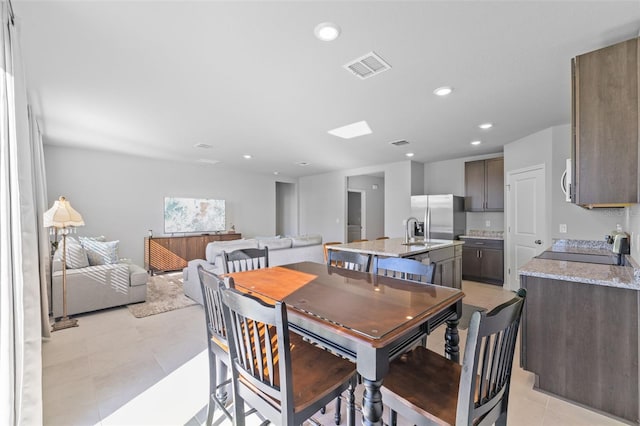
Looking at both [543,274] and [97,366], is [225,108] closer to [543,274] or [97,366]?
[97,366]

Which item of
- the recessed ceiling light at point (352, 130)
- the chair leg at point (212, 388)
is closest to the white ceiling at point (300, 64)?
the recessed ceiling light at point (352, 130)

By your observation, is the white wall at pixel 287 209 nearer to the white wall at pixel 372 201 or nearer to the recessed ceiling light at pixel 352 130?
the white wall at pixel 372 201

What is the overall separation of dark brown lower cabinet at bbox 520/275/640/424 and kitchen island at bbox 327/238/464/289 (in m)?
0.98

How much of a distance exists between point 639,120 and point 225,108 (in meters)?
3.67

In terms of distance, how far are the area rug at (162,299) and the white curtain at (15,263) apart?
225cm

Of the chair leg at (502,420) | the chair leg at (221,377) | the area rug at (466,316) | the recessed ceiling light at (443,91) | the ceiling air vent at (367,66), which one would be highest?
the ceiling air vent at (367,66)

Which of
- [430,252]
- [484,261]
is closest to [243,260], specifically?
[430,252]

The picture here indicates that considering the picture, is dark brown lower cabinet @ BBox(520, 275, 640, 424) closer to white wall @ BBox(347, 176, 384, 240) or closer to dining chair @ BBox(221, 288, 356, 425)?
dining chair @ BBox(221, 288, 356, 425)

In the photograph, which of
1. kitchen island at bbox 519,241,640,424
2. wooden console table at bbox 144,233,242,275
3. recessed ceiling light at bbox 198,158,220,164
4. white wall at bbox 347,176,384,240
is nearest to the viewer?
kitchen island at bbox 519,241,640,424

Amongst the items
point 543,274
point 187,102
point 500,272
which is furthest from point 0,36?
point 500,272

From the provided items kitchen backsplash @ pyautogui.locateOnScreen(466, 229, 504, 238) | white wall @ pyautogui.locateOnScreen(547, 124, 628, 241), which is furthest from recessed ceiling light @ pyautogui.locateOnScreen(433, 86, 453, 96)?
kitchen backsplash @ pyautogui.locateOnScreen(466, 229, 504, 238)

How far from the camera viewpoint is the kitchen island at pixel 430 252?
306cm

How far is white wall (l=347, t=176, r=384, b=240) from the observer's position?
8696 millimetres

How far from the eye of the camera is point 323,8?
5.61 ft
